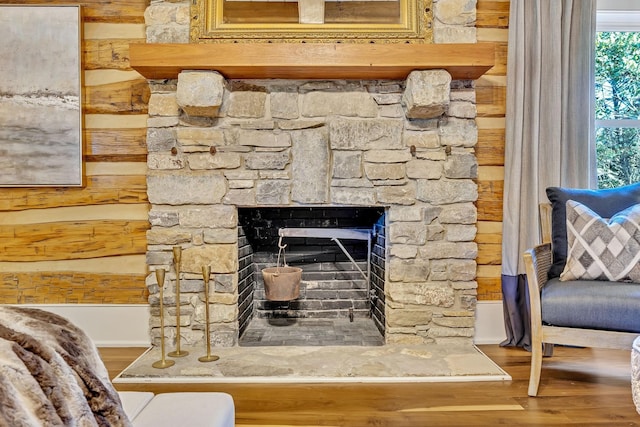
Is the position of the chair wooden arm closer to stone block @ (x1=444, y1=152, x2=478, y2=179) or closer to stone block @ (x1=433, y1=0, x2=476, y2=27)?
stone block @ (x1=444, y1=152, x2=478, y2=179)

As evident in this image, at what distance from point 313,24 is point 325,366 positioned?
191 cm

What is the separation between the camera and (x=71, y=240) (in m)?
3.02

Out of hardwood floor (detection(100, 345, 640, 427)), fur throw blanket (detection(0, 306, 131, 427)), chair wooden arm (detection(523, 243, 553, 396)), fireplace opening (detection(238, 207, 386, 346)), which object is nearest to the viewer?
fur throw blanket (detection(0, 306, 131, 427))

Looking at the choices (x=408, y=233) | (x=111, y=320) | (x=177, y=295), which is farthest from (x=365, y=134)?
(x=111, y=320)

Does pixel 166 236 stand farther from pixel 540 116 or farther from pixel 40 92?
pixel 540 116

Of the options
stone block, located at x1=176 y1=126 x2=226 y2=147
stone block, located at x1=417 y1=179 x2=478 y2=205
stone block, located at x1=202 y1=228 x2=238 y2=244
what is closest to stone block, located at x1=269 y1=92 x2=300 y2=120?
stone block, located at x1=176 y1=126 x2=226 y2=147

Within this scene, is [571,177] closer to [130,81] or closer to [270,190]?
[270,190]

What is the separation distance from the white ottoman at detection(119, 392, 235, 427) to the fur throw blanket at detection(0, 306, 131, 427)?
7.9 inches

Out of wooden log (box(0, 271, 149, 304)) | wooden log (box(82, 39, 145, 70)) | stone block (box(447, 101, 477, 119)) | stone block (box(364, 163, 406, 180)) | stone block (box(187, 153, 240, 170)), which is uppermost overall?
wooden log (box(82, 39, 145, 70))

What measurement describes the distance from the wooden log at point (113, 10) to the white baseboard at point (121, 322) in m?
1.79

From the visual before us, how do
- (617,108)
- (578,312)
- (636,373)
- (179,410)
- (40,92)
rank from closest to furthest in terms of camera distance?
(179,410), (636,373), (578,312), (40,92), (617,108)

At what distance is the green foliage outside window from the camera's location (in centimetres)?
327

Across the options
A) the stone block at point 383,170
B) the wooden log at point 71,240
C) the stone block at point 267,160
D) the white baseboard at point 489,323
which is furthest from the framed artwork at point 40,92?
the white baseboard at point 489,323

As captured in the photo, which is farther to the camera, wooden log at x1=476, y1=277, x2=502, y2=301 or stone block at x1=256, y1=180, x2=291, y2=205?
wooden log at x1=476, y1=277, x2=502, y2=301
